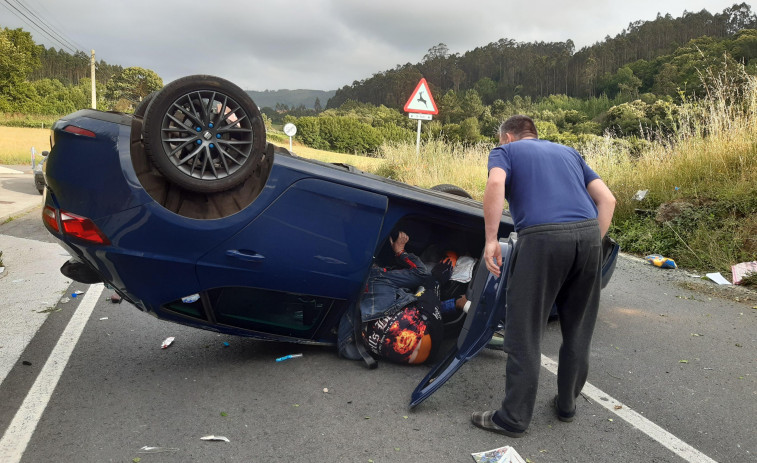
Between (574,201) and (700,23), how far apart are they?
6845 cm

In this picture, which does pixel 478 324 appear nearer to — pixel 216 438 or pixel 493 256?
pixel 493 256

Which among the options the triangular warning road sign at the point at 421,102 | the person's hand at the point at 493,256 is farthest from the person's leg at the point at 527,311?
the triangular warning road sign at the point at 421,102

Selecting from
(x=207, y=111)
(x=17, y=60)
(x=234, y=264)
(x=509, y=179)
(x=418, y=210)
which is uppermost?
(x=17, y=60)

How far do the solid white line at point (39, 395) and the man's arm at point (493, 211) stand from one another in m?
2.48

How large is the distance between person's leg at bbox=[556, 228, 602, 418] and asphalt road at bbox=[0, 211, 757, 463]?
208 mm

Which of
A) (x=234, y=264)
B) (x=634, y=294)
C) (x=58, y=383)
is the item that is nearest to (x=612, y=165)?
(x=634, y=294)

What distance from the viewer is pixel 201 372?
357 cm

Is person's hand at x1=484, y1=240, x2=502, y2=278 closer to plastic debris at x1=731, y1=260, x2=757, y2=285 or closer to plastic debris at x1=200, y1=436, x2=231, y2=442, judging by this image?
plastic debris at x1=200, y1=436, x2=231, y2=442

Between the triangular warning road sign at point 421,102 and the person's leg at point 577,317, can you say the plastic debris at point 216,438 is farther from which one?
the triangular warning road sign at point 421,102

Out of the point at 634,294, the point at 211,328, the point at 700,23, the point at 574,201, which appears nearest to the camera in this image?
the point at 574,201

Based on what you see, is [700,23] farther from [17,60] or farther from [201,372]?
[17,60]

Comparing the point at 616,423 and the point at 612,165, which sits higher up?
the point at 612,165

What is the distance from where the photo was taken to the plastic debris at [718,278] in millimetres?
5889

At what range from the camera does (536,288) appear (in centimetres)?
271
